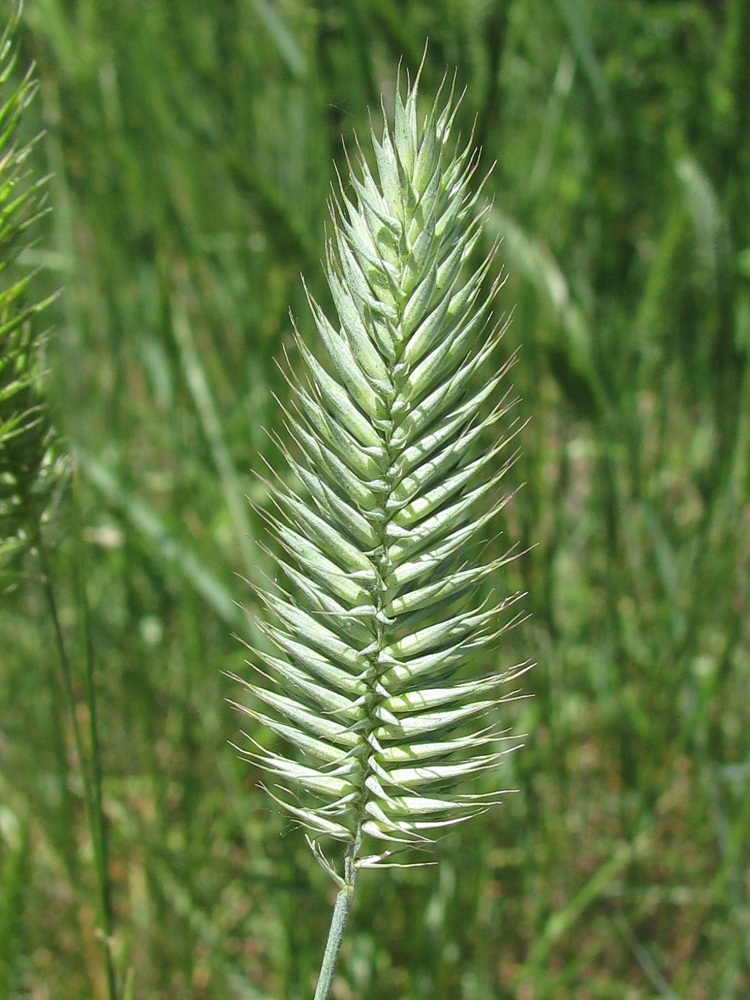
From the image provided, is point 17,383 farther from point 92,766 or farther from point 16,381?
point 92,766

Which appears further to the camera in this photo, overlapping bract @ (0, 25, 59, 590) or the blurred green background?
the blurred green background

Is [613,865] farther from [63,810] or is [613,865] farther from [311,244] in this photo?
[311,244]

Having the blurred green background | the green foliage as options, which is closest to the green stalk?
the green foliage

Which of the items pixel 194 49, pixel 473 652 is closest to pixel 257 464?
pixel 194 49

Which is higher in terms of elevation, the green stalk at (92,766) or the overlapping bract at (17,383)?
the overlapping bract at (17,383)

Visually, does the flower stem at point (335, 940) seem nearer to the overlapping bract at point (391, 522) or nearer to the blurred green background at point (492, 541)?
the overlapping bract at point (391, 522)

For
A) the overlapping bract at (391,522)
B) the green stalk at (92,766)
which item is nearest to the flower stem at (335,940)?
the overlapping bract at (391,522)

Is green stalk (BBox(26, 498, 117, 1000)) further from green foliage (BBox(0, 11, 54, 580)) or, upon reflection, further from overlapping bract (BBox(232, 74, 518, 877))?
overlapping bract (BBox(232, 74, 518, 877))
